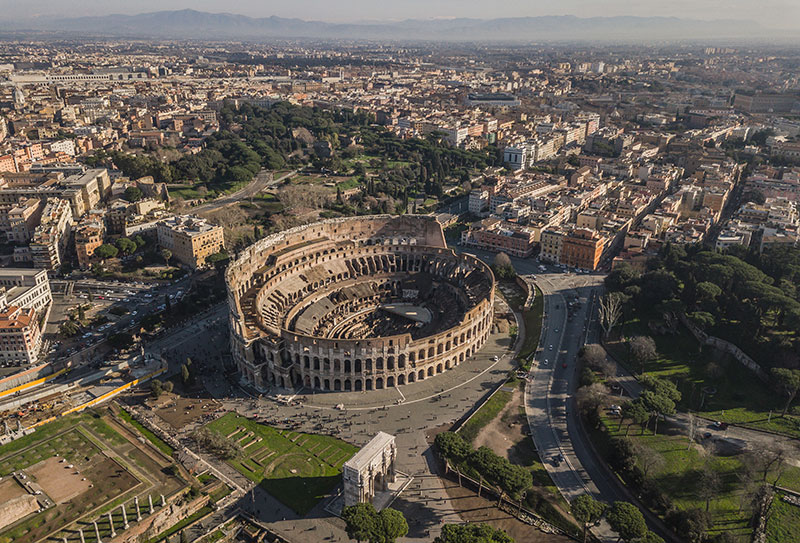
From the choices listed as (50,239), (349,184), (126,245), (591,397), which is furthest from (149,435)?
(349,184)

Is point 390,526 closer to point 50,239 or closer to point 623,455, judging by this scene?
point 623,455

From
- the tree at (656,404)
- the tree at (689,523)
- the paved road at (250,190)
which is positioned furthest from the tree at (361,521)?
the paved road at (250,190)

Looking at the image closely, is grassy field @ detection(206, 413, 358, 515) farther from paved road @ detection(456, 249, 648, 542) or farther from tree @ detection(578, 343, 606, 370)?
tree @ detection(578, 343, 606, 370)

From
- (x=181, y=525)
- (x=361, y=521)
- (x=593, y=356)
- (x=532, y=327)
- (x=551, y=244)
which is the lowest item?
(x=181, y=525)

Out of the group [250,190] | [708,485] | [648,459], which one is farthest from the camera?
[250,190]

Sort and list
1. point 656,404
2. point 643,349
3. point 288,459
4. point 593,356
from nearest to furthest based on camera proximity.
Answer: point 288,459, point 656,404, point 643,349, point 593,356
